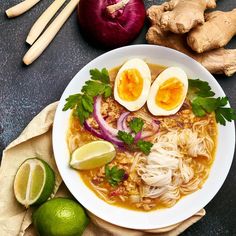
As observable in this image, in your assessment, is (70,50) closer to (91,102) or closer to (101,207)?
(91,102)

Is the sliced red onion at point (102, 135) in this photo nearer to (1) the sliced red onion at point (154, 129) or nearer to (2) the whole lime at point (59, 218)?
(1) the sliced red onion at point (154, 129)

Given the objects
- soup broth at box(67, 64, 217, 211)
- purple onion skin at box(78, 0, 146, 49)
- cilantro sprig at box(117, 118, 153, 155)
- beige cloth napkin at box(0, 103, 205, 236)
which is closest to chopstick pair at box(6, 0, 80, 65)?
purple onion skin at box(78, 0, 146, 49)

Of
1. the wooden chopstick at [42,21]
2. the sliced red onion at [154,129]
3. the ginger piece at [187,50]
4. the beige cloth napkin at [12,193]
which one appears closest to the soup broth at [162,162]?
the sliced red onion at [154,129]

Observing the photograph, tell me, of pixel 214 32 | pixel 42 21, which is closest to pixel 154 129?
pixel 214 32

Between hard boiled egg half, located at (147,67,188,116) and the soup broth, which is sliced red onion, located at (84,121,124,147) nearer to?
the soup broth

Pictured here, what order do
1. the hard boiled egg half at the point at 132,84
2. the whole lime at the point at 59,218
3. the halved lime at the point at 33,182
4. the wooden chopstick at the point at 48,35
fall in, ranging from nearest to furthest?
the whole lime at the point at 59,218, the halved lime at the point at 33,182, the hard boiled egg half at the point at 132,84, the wooden chopstick at the point at 48,35

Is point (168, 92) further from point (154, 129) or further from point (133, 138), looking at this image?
point (133, 138)
